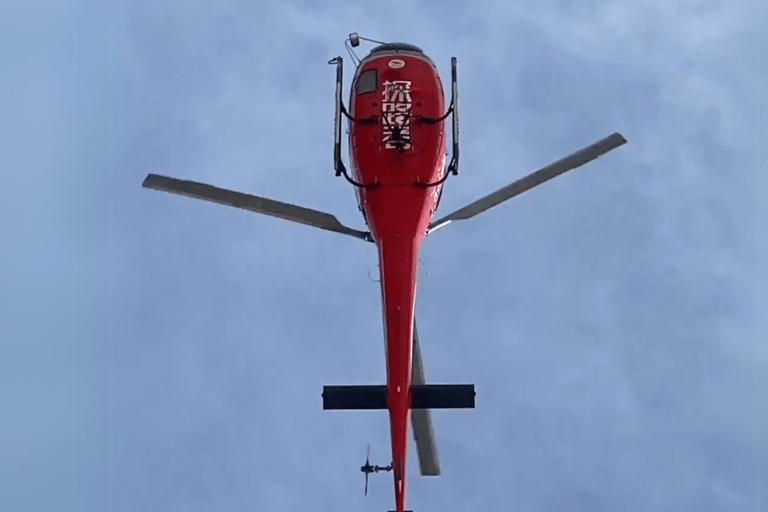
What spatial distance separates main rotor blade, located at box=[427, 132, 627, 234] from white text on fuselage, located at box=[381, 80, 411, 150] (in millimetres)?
2088

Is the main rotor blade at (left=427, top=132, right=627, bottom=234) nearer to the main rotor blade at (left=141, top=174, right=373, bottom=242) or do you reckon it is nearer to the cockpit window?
the main rotor blade at (left=141, top=174, right=373, bottom=242)

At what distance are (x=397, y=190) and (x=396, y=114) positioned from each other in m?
1.69

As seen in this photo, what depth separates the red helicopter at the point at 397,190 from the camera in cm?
2281

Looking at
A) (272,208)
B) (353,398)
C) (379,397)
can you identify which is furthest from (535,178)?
(353,398)

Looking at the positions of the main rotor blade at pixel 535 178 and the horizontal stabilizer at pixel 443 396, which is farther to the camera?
the main rotor blade at pixel 535 178

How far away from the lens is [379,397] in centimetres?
2288

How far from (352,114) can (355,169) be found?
4.70 feet

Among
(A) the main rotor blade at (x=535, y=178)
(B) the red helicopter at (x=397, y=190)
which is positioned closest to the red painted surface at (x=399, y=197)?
(B) the red helicopter at (x=397, y=190)

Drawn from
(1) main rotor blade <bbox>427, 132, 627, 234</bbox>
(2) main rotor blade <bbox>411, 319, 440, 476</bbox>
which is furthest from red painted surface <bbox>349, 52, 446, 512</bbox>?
(2) main rotor blade <bbox>411, 319, 440, 476</bbox>

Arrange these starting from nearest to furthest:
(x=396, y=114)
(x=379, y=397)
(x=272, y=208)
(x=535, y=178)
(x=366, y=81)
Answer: (x=379, y=397) → (x=396, y=114) → (x=272, y=208) → (x=535, y=178) → (x=366, y=81)

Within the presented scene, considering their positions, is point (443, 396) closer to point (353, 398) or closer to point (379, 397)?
point (379, 397)

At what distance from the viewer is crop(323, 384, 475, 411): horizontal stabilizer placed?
74.6 ft

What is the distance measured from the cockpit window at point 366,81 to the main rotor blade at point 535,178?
3352mm

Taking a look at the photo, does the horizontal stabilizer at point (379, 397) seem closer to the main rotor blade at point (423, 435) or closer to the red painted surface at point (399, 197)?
the red painted surface at point (399, 197)
